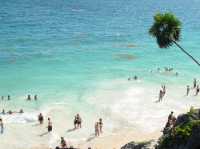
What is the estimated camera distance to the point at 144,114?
46.2 meters

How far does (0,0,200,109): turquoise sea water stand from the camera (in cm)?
5719

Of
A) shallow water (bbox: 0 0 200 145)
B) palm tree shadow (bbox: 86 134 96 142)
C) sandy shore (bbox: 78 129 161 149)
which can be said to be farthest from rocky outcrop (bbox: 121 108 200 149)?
shallow water (bbox: 0 0 200 145)

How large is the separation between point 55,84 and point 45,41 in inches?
958

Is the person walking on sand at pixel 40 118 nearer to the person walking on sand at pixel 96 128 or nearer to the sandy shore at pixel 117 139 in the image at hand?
the person walking on sand at pixel 96 128

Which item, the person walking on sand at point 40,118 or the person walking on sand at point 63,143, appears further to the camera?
the person walking on sand at point 40,118

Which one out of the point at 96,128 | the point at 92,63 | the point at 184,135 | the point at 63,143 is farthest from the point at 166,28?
the point at 92,63

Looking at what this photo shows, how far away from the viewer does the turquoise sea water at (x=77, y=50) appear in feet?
188

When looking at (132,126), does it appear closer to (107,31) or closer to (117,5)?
(107,31)

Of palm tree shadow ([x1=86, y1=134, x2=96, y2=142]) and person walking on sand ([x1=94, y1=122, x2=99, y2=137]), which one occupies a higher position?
person walking on sand ([x1=94, y1=122, x2=99, y2=137])

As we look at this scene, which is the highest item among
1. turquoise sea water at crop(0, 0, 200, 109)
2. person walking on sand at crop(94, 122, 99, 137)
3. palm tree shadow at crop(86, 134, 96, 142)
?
turquoise sea water at crop(0, 0, 200, 109)

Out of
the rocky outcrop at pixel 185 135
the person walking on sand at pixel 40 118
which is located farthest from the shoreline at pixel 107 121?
the rocky outcrop at pixel 185 135

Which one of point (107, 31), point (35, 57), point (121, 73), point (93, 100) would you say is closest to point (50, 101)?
point (93, 100)

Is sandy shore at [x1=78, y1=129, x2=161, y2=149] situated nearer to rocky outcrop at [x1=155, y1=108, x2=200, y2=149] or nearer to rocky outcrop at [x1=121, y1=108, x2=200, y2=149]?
rocky outcrop at [x1=121, y1=108, x2=200, y2=149]

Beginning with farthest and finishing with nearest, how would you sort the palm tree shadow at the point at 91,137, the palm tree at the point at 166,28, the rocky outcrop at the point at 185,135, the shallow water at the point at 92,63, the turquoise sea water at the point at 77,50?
1. the turquoise sea water at the point at 77,50
2. the shallow water at the point at 92,63
3. the palm tree shadow at the point at 91,137
4. the palm tree at the point at 166,28
5. the rocky outcrop at the point at 185,135
